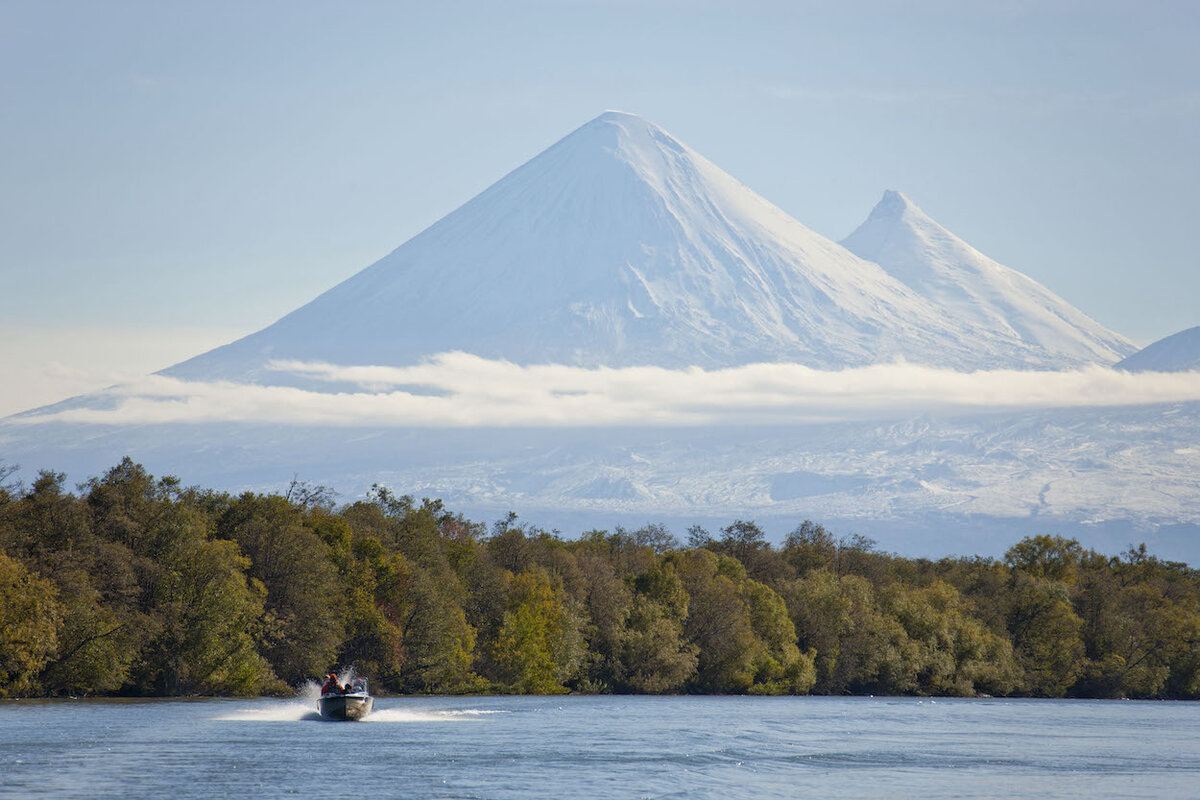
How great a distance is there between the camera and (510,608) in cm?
13475

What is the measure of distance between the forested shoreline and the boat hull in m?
10.6

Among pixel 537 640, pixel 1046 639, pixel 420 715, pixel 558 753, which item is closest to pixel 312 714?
pixel 420 715

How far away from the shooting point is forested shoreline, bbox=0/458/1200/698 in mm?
101312

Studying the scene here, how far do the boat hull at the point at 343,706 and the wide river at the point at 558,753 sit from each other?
3.52 ft

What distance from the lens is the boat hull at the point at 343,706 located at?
96688 mm

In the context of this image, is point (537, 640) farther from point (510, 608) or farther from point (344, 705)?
point (344, 705)

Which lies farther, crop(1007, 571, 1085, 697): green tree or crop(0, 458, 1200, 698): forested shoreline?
crop(1007, 571, 1085, 697): green tree

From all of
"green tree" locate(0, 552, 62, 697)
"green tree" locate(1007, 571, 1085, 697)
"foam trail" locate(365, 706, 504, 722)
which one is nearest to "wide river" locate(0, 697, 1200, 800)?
"foam trail" locate(365, 706, 504, 722)

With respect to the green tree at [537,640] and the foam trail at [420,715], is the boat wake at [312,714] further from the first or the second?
the green tree at [537,640]

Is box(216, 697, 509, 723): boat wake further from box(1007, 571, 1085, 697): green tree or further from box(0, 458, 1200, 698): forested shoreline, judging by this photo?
box(1007, 571, 1085, 697): green tree

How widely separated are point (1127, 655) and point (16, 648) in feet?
347

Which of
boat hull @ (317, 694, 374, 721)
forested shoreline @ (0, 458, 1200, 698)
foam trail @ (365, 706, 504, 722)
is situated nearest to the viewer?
boat hull @ (317, 694, 374, 721)

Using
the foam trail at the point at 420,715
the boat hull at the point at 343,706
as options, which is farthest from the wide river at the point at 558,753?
the boat hull at the point at 343,706

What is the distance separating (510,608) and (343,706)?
127 feet
